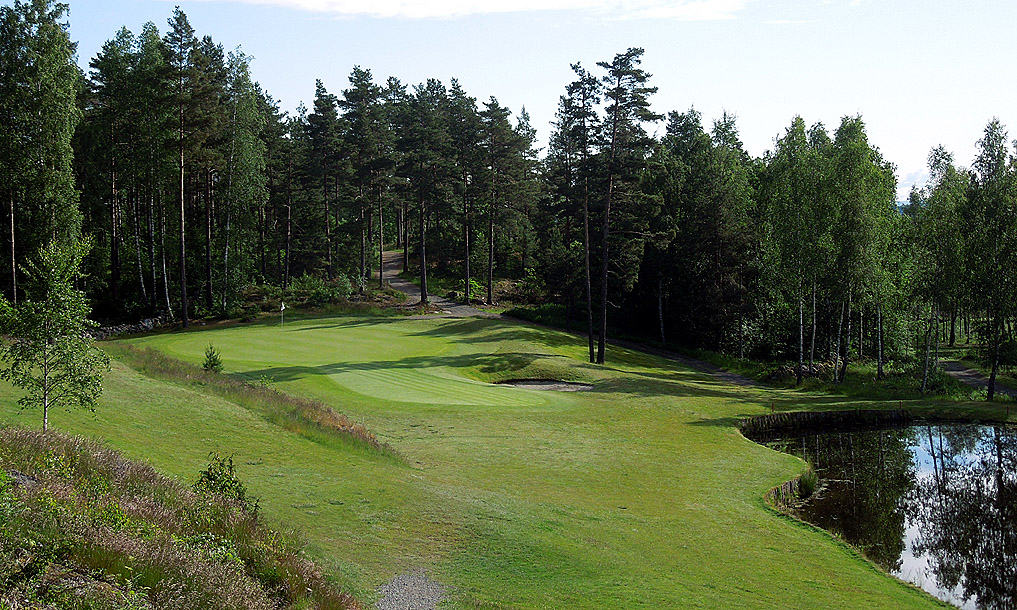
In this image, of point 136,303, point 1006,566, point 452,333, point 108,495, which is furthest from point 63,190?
point 1006,566

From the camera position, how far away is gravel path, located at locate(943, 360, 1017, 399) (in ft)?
145

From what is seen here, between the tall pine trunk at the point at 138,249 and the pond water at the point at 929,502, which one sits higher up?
the tall pine trunk at the point at 138,249

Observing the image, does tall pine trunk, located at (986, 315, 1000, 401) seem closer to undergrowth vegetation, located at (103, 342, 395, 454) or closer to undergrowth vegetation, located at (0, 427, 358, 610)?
undergrowth vegetation, located at (103, 342, 395, 454)

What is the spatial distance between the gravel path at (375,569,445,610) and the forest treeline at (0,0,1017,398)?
34865 mm

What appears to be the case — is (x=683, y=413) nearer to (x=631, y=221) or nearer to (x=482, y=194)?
(x=631, y=221)

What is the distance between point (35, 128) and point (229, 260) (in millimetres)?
19287

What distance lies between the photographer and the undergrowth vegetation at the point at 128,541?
6.89m

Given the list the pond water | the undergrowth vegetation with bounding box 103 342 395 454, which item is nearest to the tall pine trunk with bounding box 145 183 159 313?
the undergrowth vegetation with bounding box 103 342 395 454

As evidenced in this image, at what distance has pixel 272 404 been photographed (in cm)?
2173

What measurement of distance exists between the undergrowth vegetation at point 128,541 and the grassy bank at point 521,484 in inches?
48.4

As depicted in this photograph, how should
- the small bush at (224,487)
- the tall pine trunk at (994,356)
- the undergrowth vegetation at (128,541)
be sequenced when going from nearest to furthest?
1. the undergrowth vegetation at (128,541)
2. the small bush at (224,487)
3. the tall pine trunk at (994,356)

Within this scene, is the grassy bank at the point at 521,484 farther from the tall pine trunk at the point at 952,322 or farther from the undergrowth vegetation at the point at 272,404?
the tall pine trunk at the point at 952,322

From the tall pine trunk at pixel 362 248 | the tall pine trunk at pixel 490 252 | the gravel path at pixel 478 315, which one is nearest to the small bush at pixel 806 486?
the gravel path at pixel 478 315

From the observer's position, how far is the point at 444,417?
26.1 metres
